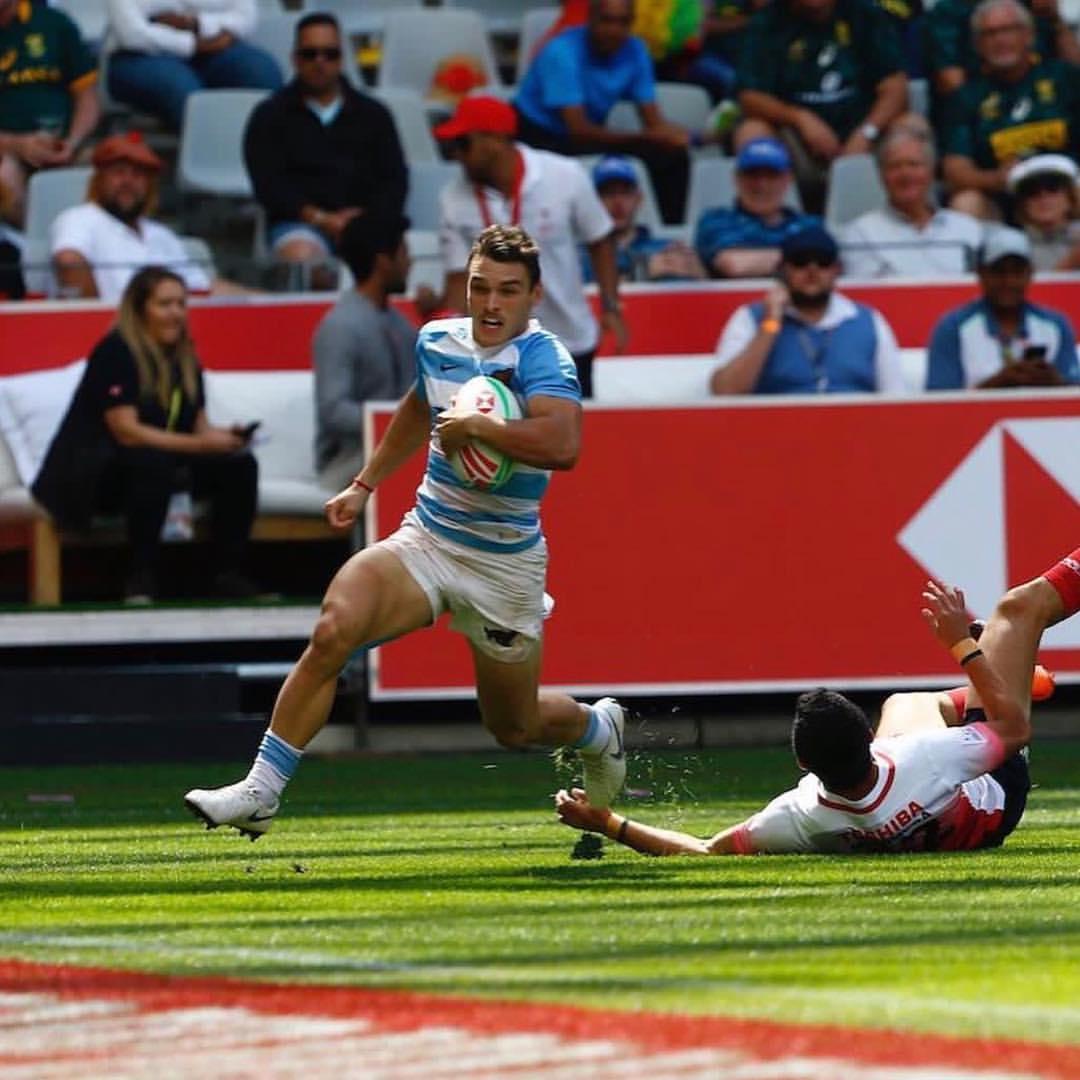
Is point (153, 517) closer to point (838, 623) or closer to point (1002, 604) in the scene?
point (838, 623)

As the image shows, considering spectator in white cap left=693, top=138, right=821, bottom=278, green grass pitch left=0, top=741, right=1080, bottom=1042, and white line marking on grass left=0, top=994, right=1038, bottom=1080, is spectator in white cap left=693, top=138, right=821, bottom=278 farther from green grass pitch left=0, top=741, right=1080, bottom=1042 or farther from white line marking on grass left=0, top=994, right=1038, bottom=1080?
white line marking on grass left=0, top=994, right=1038, bottom=1080

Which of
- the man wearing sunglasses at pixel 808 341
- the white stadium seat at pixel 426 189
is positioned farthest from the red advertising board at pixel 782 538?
the white stadium seat at pixel 426 189

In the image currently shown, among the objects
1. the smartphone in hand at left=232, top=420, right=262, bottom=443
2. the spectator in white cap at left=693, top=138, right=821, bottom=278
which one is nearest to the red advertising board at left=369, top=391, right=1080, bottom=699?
the smartphone in hand at left=232, top=420, right=262, bottom=443

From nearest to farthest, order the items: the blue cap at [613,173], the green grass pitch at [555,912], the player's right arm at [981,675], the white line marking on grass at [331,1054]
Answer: the white line marking on grass at [331,1054] < the green grass pitch at [555,912] < the player's right arm at [981,675] < the blue cap at [613,173]

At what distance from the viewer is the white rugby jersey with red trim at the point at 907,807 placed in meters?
8.03

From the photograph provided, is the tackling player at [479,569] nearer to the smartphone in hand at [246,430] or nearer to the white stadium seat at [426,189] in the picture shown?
the smartphone in hand at [246,430]

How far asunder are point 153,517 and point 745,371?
3049mm

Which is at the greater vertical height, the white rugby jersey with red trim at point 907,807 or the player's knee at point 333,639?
the player's knee at point 333,639

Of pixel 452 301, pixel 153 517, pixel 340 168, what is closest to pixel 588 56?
pixel 340 168

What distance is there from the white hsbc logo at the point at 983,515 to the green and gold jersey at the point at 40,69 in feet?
20.0

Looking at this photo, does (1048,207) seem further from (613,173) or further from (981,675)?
(981,675)

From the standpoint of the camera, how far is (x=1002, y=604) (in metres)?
9.01

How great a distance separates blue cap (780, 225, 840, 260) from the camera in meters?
14.1

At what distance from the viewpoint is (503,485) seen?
27.4ft
